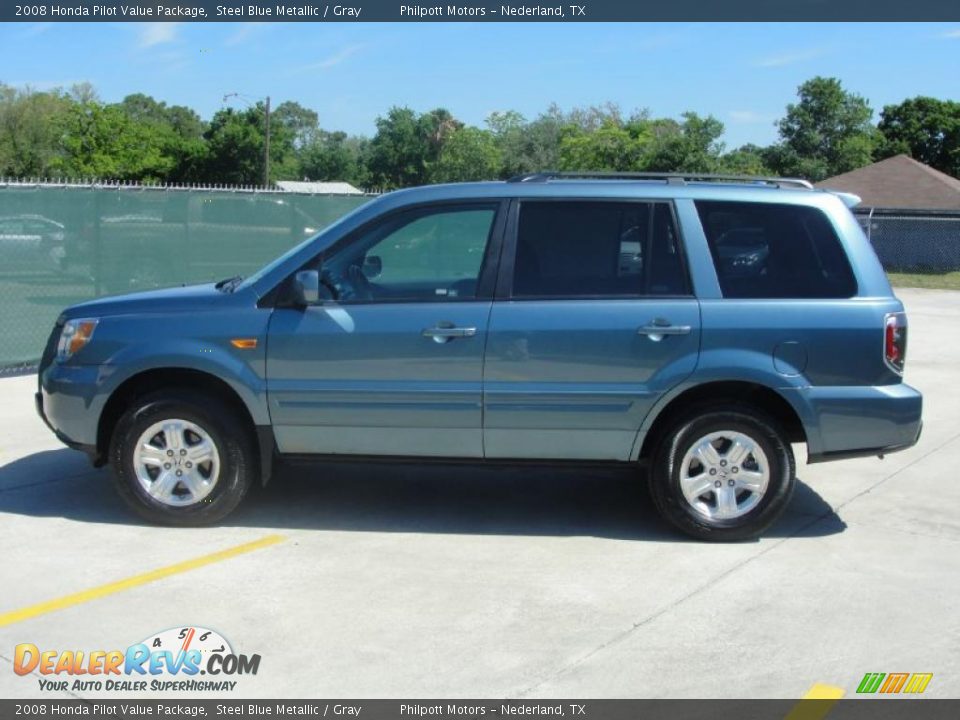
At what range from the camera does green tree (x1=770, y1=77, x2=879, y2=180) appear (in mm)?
47719

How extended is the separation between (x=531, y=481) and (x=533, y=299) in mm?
1839

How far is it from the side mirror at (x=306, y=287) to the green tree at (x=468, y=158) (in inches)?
1795

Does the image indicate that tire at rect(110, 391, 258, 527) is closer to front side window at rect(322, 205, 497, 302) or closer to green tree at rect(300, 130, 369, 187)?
front side window at rect(322, 205, 497, 302)

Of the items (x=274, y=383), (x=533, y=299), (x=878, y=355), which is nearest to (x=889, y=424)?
(x=878, y=355)

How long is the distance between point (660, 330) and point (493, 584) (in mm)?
1671

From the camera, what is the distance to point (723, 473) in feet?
19.8

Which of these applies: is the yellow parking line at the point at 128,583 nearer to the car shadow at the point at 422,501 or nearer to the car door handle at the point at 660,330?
the car shadow at the point at 422,501

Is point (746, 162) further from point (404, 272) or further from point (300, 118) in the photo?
point (300, 118)

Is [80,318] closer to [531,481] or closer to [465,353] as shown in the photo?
[465,353]

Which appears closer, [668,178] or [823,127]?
[668,178]

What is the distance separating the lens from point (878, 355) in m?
5.90

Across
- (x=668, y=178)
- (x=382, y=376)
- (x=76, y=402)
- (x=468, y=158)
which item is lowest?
(x=76, y=402)

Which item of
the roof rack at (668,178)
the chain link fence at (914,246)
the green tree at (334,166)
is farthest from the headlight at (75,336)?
the green tree at (334,166)

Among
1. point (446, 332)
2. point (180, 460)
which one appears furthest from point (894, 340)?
point (180, 460)
